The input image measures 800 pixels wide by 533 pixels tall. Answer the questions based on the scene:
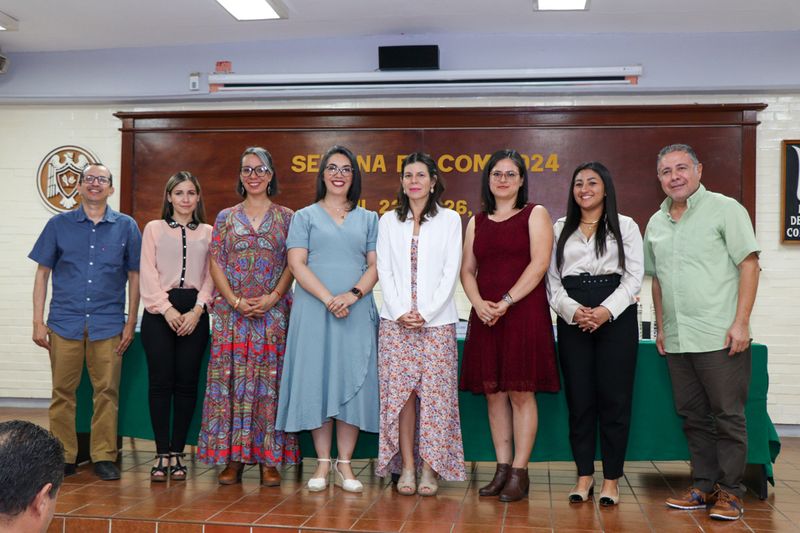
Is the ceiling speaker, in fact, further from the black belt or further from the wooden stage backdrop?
the black belt

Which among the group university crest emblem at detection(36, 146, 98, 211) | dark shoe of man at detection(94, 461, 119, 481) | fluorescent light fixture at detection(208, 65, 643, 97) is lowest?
dark shoe of man at detection(94, 461, 119, 481)

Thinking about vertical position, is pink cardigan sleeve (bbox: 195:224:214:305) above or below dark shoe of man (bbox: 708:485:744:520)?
above

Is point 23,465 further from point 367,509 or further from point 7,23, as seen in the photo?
point 7,23

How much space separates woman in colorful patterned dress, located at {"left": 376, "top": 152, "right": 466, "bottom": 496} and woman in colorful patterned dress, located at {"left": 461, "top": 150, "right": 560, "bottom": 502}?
11 centimetres

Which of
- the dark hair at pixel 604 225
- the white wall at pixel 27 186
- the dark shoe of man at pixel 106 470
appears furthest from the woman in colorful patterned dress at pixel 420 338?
the white wall at pixel 27 186

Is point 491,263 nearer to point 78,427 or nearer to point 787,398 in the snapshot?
point 78,427

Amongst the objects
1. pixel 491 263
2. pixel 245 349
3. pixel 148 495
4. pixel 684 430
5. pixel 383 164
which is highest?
pixel 383 164

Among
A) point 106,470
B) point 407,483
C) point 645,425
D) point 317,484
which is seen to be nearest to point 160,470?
point 106,470

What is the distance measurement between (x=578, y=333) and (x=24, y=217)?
17.3 feet

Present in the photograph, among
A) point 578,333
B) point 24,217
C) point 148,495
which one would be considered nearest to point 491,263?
point 578,333

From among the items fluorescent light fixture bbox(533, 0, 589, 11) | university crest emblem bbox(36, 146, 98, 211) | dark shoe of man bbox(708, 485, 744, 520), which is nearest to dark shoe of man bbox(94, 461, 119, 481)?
dark shoe of man bbox(708, 485, 744, 520)

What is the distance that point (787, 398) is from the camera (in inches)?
234

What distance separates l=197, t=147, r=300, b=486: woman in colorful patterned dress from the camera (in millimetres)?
3746

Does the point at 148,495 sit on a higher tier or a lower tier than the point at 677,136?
lower
